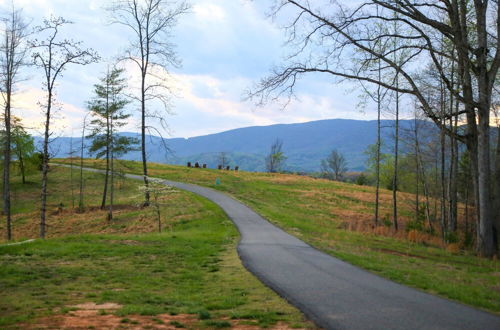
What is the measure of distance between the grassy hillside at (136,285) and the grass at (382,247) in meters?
3.97

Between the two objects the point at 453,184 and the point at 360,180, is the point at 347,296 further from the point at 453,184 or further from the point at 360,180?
the point at 360,180

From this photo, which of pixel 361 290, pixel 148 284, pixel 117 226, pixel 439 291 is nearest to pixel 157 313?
pixel 148 284

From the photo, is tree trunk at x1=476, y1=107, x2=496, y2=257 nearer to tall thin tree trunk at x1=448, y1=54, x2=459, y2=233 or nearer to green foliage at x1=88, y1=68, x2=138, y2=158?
tall thin tree trunk at x1=448, y1=54, x2=459, y2=233

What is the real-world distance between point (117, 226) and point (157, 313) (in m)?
24.0

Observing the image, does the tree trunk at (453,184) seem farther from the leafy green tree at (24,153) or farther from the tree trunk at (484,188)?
the leafy green tree at (24,153)

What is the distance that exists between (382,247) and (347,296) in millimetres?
11377

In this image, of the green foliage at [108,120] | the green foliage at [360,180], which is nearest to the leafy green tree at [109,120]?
the green foliage at [108,120]

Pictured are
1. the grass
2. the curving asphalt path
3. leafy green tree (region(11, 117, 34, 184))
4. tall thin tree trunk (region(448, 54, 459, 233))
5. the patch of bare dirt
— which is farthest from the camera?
leafy green tree (region(11, 117, 34, 184))

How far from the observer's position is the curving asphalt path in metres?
6.70

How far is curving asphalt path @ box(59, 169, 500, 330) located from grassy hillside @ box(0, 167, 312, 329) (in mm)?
474

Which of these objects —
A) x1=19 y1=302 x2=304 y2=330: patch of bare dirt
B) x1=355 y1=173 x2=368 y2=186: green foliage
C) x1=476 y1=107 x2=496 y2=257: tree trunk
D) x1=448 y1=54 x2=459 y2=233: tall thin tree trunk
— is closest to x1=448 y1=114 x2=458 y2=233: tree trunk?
x1=448 y1=54 x2=459 y2=233: tall thin tree trunk

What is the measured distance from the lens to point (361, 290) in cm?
898

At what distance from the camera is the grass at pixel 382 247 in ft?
32.5

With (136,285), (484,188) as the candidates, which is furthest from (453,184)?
(136,285)
